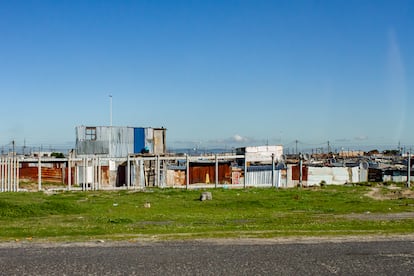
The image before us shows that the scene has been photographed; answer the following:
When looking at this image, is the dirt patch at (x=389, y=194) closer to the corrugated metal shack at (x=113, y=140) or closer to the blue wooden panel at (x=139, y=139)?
the corrugated metal shack at (x=113, y=140)

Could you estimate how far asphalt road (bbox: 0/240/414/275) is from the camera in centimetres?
953

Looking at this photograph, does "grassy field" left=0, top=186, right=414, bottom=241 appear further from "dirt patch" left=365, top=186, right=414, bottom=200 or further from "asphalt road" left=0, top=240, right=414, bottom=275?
"asphalt road" left=0, top=240, right=414, bottom=275

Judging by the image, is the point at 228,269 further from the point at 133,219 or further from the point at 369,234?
the point at 133,219

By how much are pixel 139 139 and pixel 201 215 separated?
41199mm

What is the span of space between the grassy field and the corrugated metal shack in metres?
28.0

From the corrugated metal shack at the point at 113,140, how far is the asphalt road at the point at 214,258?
4809 cm

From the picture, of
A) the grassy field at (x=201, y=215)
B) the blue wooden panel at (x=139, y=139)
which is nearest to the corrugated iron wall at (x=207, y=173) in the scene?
the blue wooden panel at (x=139, y=139)

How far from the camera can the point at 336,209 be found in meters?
25.9

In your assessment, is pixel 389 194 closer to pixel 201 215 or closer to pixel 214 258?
pixel 201 215

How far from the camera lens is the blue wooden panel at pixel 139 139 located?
6237 centimetres

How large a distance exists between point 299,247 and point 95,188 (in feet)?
87.7

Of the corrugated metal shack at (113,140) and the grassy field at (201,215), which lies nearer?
the grassy field at (201,215)

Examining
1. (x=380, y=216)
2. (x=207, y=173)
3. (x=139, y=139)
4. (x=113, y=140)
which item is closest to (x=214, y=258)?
(x=380, y=216)

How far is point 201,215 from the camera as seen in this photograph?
22.3 m
